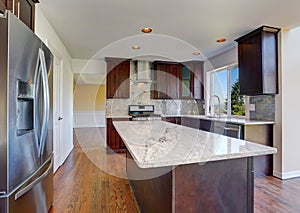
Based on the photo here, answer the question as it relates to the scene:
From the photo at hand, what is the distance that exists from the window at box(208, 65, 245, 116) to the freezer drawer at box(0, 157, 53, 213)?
378 centimetres

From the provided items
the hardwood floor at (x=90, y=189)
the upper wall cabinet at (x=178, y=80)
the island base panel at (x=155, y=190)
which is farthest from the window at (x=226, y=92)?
the island base panel at (x=155, y=190)

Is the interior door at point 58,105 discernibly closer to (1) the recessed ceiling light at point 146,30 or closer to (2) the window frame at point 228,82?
(1) the recessed ceiling light at point 146,30

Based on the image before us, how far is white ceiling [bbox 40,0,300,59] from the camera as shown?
2.34m

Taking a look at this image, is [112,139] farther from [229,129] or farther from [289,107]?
[289,107]

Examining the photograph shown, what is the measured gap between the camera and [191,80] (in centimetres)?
559

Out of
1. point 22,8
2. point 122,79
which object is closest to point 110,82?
point 122,79

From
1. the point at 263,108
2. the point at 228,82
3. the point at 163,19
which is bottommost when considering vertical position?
the point at 263,108

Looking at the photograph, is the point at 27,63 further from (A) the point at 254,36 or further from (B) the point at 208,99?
(B) the point at 208,99

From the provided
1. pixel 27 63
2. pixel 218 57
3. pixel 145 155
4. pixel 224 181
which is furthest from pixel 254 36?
pixel 27 63

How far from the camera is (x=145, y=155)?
122cm

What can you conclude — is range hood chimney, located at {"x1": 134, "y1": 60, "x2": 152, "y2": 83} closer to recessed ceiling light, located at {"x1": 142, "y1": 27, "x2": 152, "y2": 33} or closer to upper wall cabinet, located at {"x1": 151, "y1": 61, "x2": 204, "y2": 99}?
upper wall cabinet, located at {"x1": 151, "y1": 61, "x2": 204, "y2": 99}

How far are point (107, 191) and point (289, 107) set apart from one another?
10.0 ft

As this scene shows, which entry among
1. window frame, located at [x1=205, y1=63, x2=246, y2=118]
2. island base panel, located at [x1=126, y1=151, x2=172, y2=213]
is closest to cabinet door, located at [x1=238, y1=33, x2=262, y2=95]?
window frame, located at [x1=205, y1=63, x2=246, y2=118]

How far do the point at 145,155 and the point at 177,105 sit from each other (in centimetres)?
473
